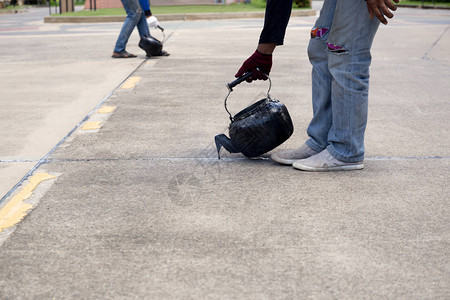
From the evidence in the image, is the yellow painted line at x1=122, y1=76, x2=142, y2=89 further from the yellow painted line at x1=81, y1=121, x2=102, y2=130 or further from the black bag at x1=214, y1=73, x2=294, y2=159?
the black bag at x1=214, y1=73, x2=294, y2=159

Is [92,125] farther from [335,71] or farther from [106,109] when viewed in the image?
[335,71]

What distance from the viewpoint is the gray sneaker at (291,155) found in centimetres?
360

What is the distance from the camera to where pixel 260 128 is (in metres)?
3.52

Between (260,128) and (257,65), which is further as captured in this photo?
(260,128)

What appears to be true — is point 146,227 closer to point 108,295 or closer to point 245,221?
point 245,221

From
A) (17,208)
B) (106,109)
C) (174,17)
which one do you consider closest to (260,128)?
(17,208)

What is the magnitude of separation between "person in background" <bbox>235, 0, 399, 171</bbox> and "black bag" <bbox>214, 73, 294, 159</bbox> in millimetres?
118

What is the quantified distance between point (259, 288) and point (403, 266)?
1.94 ft

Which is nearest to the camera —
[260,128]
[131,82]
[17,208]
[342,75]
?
[17,208]

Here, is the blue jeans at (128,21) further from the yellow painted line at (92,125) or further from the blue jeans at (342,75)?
the blue jeans at (342,75)

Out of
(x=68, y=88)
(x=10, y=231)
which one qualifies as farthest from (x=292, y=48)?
(x=10, y=231)

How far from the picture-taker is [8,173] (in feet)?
11.4

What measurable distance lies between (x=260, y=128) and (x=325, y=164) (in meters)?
0.44

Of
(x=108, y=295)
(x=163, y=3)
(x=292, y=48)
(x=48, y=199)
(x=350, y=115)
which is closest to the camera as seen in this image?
(x=108, y=295)
